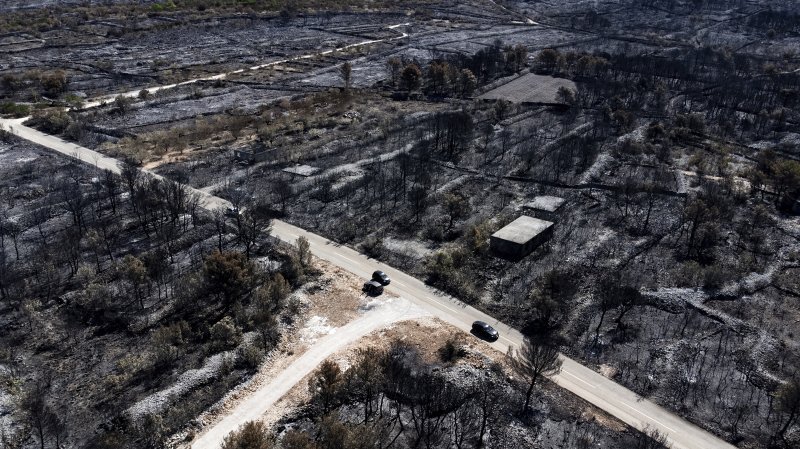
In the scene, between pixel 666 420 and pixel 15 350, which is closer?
pixel 666 420

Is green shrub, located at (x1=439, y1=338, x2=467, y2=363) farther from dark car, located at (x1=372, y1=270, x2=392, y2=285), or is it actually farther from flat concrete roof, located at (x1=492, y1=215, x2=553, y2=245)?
flat concrete roof, located at (x1=492, y1=215, x2=553, y2=245)

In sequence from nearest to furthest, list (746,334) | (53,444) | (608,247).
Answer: (53,444), (746,334), (608,247)

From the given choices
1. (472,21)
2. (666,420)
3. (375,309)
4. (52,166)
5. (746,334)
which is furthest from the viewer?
(472,21)

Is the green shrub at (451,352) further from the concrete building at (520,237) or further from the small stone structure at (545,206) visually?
the small stone structure at (545,206)

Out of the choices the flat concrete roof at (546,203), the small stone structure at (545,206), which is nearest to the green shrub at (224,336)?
the small stone structure at (545,206)

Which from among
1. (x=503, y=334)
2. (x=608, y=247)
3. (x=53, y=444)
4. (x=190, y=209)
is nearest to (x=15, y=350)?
(x=53, y=444)

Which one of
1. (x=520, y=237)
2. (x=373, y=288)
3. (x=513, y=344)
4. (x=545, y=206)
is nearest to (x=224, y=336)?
(x=373, y=288)

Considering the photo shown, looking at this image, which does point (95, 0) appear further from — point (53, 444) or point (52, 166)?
point (53, 444)
